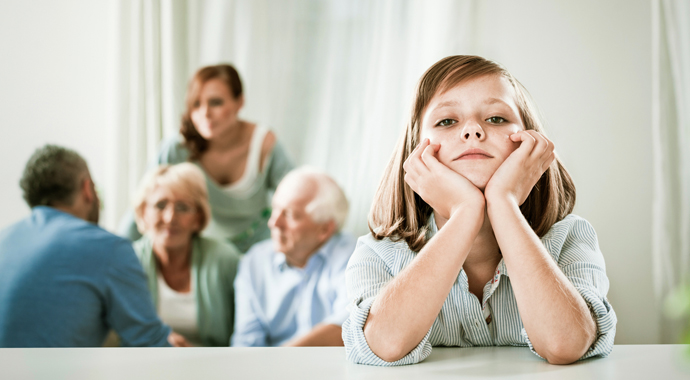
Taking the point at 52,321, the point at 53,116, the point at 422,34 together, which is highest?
the point at 422,34

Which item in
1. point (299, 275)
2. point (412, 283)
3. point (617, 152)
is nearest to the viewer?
point (412, 283)

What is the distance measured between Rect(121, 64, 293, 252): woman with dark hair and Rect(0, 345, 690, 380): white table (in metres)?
1.44

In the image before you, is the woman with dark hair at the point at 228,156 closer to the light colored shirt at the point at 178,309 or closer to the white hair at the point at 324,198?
the white hair at the point at 324,198

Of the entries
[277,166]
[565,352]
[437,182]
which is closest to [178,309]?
[277,166]

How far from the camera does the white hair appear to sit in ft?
6.25

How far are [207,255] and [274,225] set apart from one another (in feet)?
0.93

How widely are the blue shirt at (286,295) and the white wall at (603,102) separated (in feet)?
3.29

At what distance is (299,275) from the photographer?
185 centimetres

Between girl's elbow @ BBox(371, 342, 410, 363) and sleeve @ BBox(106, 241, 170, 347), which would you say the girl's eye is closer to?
girl's elbow @ BBox(371, 342, 410, 363)

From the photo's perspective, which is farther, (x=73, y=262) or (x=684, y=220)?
(x=684, y=220)

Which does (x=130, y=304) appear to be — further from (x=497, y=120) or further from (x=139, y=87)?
(x=497, y=120)

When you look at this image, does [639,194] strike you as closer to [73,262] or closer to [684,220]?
[684,220]

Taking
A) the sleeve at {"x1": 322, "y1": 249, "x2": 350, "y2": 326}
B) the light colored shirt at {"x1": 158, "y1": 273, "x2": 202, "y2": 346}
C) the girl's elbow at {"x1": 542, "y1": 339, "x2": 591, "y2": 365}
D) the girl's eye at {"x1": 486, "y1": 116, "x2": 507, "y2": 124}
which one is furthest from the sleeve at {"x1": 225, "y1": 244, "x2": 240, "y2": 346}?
the girl's elbow at {"x1": 542, "y1": 339, "x2": 591, "y2": 365}

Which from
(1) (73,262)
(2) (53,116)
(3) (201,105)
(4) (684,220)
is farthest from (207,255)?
(4) (684,220)
